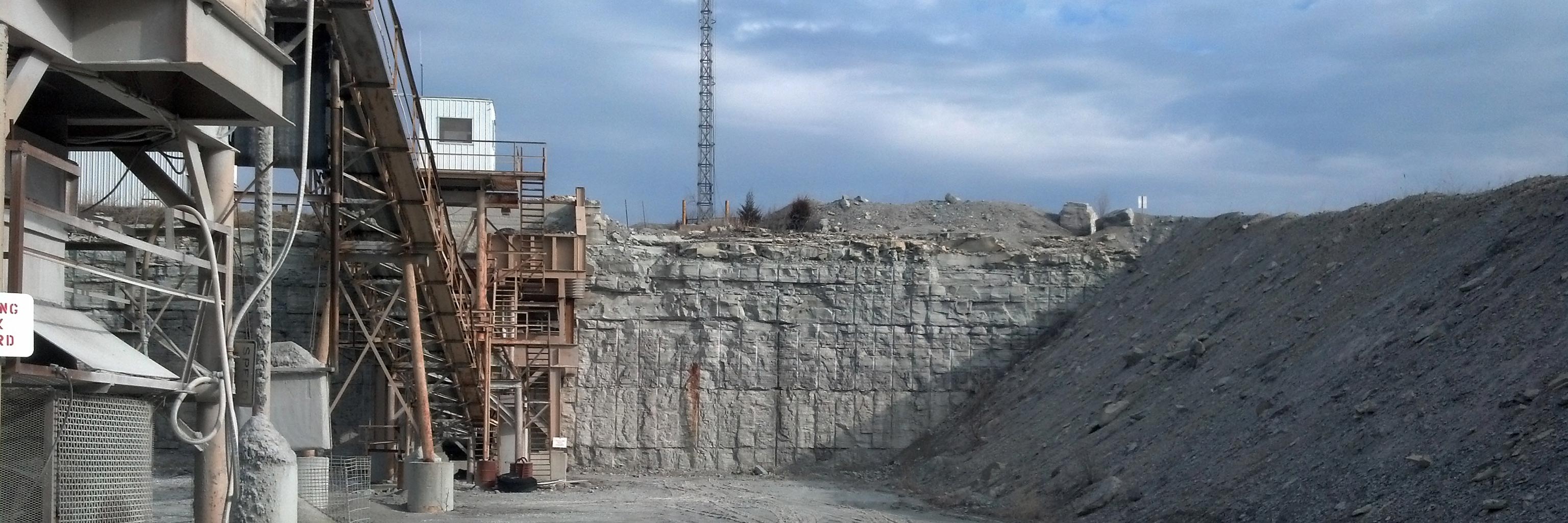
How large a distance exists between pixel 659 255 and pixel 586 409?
145 inches

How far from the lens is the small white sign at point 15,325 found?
253 inches

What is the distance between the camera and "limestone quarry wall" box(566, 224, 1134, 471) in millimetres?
28500

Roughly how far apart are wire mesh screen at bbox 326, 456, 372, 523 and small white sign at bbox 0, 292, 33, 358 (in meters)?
8.56

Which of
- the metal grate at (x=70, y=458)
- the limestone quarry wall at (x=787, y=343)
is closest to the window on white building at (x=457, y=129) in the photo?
the limestone quarry wall at (x=787, y=343)

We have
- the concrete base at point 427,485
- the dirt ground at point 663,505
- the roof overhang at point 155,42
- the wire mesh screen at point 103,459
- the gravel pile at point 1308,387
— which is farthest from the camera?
the concrete base at point 427,485

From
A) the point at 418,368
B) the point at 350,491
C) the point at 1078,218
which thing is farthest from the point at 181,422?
the point at 1078,218

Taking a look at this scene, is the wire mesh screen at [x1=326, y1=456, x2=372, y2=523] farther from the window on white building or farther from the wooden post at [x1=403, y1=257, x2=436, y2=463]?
the window on white building

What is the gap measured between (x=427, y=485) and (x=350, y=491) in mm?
1044

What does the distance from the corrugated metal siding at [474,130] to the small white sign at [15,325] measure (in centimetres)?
2034

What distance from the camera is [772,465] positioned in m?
28.5

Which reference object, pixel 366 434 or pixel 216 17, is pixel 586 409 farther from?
pixel 216 17

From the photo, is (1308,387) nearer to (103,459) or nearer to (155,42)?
(103,459)

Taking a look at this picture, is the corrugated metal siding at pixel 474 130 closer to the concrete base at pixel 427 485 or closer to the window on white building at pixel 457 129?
the window on white building at pixel 457 129

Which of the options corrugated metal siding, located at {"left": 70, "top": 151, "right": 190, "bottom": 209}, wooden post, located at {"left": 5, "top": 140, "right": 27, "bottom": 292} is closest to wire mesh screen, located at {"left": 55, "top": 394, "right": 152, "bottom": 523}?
wooden post, located at {"left": 5, "top": 140, "right": 27, "bottom": 292}
